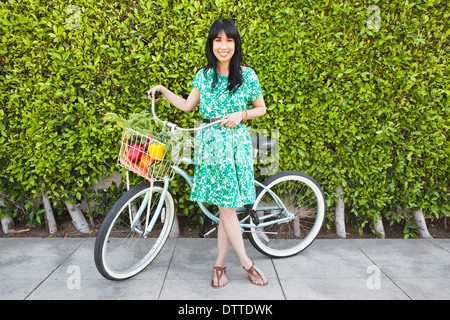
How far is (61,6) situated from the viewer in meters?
3.10

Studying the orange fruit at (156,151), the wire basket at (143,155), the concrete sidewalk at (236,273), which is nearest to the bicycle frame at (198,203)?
the wire basket at (143,155)

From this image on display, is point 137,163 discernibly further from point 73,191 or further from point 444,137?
point 444,137

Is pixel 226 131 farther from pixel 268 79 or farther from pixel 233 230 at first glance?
pixel 268 79

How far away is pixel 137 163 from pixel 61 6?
1759 mm

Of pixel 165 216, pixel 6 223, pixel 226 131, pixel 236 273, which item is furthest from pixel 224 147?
pixel 6 223

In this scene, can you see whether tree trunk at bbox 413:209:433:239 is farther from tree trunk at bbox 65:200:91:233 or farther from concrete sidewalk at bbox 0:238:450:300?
tree trunk at bbox 65:200:91:233

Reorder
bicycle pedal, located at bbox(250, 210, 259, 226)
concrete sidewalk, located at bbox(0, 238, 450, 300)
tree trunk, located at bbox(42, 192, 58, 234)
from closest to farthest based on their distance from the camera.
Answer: concrete sidewalk, located at bbox(0, 238, 450, 300) → bicycle pedal, located at bbox(250, 210, 259, 226) → tree trunk, located at bbox(42, 192, 58, 234)

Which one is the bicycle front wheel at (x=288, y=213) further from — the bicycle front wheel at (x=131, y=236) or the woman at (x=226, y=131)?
the bicycle front wheel at (x=131, y=236)

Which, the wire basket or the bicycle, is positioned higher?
→ the wire basket

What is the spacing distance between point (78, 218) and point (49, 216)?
0.98 ft

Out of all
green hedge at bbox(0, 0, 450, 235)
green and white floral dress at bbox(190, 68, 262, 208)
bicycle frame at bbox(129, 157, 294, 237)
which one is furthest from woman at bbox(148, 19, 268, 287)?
green hedge at bbox(0, 0, 450, 235)

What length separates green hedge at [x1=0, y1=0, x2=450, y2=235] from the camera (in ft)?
10.3

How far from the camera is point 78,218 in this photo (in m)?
3.68

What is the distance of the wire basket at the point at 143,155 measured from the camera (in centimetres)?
238
